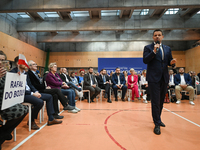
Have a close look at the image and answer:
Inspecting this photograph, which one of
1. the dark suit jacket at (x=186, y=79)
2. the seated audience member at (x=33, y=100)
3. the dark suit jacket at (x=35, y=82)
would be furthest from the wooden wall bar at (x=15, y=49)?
the dark suit jacket at (x=186, y=79)

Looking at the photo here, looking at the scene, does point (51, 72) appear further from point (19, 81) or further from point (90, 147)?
point (90, 147)

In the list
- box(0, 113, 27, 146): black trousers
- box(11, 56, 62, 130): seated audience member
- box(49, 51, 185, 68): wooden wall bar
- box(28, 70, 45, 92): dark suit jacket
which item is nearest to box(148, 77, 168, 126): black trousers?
box(11, 56, 62, 130): seated audience member

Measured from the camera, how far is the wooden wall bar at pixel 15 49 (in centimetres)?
623

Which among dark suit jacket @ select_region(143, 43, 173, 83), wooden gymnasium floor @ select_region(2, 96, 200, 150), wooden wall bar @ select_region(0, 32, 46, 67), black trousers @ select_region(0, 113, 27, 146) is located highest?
wooden wall bar @ select_region(0, 32, 46, 67)

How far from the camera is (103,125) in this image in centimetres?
210

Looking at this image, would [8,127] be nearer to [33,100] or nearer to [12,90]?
[12,90]

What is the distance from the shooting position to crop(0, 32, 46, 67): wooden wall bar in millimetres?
6227

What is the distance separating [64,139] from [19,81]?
93cm

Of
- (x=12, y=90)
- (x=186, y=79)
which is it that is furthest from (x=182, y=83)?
(x=12, y=90)

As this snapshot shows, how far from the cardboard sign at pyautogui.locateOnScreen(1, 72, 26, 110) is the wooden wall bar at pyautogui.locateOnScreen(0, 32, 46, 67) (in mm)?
6041

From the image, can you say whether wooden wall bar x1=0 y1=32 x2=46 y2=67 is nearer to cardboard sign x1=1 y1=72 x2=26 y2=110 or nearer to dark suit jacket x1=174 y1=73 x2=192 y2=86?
cardboard sign x1=1 y1=72 x2=26 y2=110

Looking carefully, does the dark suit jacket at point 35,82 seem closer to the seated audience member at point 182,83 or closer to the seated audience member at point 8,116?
the seated audience member at point 8,116

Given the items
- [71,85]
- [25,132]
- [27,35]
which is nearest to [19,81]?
[25,132]

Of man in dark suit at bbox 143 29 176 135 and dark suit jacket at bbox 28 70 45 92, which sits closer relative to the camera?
man in dark suit at bbox 143 29 176 135
